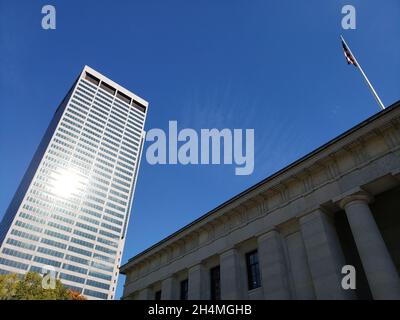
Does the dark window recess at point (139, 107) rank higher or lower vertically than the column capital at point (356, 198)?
higher

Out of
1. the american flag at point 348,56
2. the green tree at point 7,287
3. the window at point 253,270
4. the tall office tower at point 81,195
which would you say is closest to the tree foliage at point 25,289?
the green tree at point 7,287

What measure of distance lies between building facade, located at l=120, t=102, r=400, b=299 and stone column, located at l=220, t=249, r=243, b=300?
0.23ft

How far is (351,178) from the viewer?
63.0 feet

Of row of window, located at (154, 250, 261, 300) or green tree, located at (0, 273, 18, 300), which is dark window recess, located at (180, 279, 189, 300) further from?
green tree, located at (0, 273, 18, 300)

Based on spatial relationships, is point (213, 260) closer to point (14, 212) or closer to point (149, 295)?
point (149, 295)

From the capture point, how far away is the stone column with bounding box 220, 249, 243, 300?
874 inches

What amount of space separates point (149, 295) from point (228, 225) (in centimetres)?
1172

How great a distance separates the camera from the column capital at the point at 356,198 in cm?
1841

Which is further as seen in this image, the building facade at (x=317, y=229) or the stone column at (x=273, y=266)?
the stone column at (x=273, y=266)

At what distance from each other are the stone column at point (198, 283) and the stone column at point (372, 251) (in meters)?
12.4

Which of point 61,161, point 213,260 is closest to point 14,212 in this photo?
point 61,161

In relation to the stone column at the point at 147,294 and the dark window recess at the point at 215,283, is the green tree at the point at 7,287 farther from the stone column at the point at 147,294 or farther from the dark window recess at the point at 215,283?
the dark window recess at the point at 215,283

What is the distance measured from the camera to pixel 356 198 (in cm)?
1848

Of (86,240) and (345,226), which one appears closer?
(345,226)
